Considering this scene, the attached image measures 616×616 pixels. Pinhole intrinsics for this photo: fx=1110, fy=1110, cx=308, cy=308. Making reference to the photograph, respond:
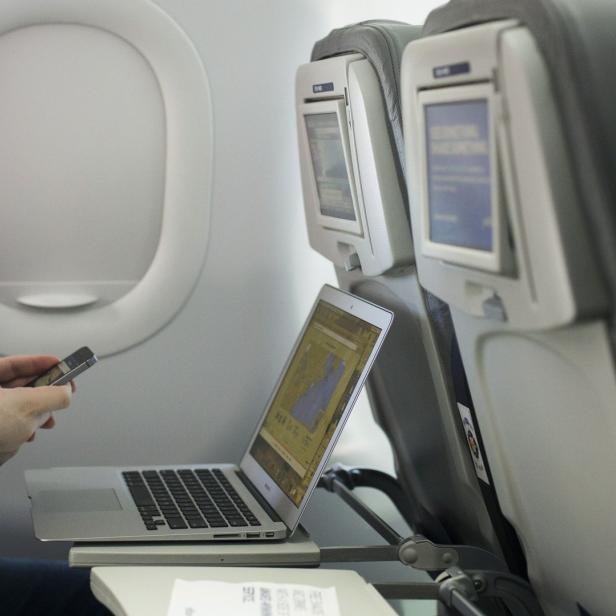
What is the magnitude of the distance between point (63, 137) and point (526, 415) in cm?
150

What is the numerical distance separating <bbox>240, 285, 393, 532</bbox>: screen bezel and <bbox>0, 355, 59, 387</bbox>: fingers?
18.3 inches

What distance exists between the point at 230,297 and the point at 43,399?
880 mm

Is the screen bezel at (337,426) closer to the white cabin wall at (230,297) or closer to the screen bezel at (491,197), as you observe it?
the screen bezel at (491,197)

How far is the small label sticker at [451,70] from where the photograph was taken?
1368 millimetres

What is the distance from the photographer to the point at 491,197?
135 centimetres

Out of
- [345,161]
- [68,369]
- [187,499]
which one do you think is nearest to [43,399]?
[68,369]

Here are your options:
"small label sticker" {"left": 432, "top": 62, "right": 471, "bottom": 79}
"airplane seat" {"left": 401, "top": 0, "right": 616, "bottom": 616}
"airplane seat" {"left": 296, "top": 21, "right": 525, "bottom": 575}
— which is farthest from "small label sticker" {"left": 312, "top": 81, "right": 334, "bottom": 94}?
"small label sticker" {"left": 432, "top": 62, "right": 471, "bottom": 79}

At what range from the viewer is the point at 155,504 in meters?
2.12

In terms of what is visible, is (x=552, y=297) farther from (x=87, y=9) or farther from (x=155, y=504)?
(x=87, y=9)

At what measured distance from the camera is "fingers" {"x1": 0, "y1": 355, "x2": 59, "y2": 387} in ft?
7.31

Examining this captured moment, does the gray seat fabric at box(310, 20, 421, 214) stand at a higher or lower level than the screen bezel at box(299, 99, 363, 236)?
higher

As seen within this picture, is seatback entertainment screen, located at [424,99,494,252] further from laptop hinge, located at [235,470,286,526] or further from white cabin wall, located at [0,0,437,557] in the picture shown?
white cabin wall, located at [0,0,437,557]

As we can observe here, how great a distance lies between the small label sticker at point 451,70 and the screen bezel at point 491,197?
0.06 feet

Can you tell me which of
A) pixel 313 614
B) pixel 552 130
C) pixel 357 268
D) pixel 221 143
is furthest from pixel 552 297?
pixel 221 143
